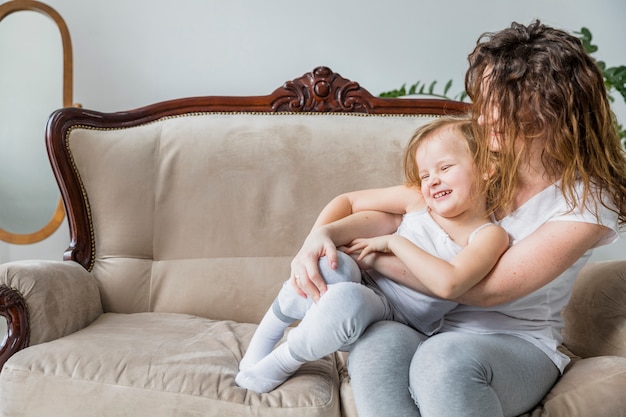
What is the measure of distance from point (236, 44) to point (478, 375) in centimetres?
183

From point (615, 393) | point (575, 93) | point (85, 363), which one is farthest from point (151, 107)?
point (615, 393)

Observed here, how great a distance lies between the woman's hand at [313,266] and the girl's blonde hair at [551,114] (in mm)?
356

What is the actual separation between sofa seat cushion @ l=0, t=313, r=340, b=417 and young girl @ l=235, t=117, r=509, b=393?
0.16ft

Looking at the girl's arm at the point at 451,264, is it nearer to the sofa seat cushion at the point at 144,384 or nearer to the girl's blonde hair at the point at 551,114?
the girl's blonde hair at the point at 551,114

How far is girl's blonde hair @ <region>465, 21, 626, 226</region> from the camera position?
4.04 ft

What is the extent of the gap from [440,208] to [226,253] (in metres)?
0.89

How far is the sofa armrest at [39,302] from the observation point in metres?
1.50

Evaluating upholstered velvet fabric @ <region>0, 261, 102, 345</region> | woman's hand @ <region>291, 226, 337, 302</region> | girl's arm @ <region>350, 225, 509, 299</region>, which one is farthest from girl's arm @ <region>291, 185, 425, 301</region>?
upholstered velvet fabric @ <region>0, 261, 102, 345</region>

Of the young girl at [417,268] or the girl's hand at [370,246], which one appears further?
the girl's hand at [370,246]

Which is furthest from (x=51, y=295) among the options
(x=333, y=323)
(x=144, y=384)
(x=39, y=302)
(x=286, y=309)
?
(x=333, y=323)

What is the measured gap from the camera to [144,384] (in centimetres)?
130

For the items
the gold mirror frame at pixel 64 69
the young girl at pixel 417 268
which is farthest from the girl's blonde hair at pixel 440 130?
the gold mirror frame at pixel 64 69

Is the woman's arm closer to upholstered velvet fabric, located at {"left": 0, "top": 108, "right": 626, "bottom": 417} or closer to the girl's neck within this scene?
the girl's neck

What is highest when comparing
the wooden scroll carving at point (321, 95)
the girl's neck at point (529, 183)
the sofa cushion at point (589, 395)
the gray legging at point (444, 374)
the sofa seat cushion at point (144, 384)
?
the wooden scroll carving at point (321, 95)
